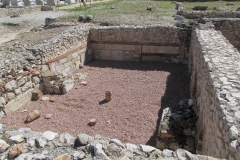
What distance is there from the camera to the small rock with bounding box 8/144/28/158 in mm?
3492

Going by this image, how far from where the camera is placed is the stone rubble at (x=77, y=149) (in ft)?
10.00

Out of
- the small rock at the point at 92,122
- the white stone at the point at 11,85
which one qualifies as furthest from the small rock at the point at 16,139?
the white stone at the point at 11,85

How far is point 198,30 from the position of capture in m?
8.43

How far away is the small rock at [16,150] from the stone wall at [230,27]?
31.8 feet

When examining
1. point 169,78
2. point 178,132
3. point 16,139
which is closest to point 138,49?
point 169,78

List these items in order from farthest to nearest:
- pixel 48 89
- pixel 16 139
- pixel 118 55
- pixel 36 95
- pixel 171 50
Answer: pixel 118 55 → pixel 171 50 → pixel 48 89 → pixel 36 95 → pixel 16 139

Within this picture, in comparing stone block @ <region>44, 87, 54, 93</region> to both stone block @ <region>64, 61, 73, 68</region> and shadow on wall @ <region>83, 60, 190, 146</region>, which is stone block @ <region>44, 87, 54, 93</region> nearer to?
stone block @ <region>64, 61, 73, 68</region>

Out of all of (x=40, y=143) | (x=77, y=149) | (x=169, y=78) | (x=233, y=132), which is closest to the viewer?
(x=233, y=132)

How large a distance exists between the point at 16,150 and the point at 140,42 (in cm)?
822

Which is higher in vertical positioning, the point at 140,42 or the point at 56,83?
the point at 140,42

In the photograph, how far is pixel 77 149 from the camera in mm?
3428

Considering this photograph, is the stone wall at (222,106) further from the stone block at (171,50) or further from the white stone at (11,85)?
the white stone at (11,85)

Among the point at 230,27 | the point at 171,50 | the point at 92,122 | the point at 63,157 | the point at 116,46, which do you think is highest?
the point at 230,27

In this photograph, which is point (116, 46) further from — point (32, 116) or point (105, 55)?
point (32, 116)
